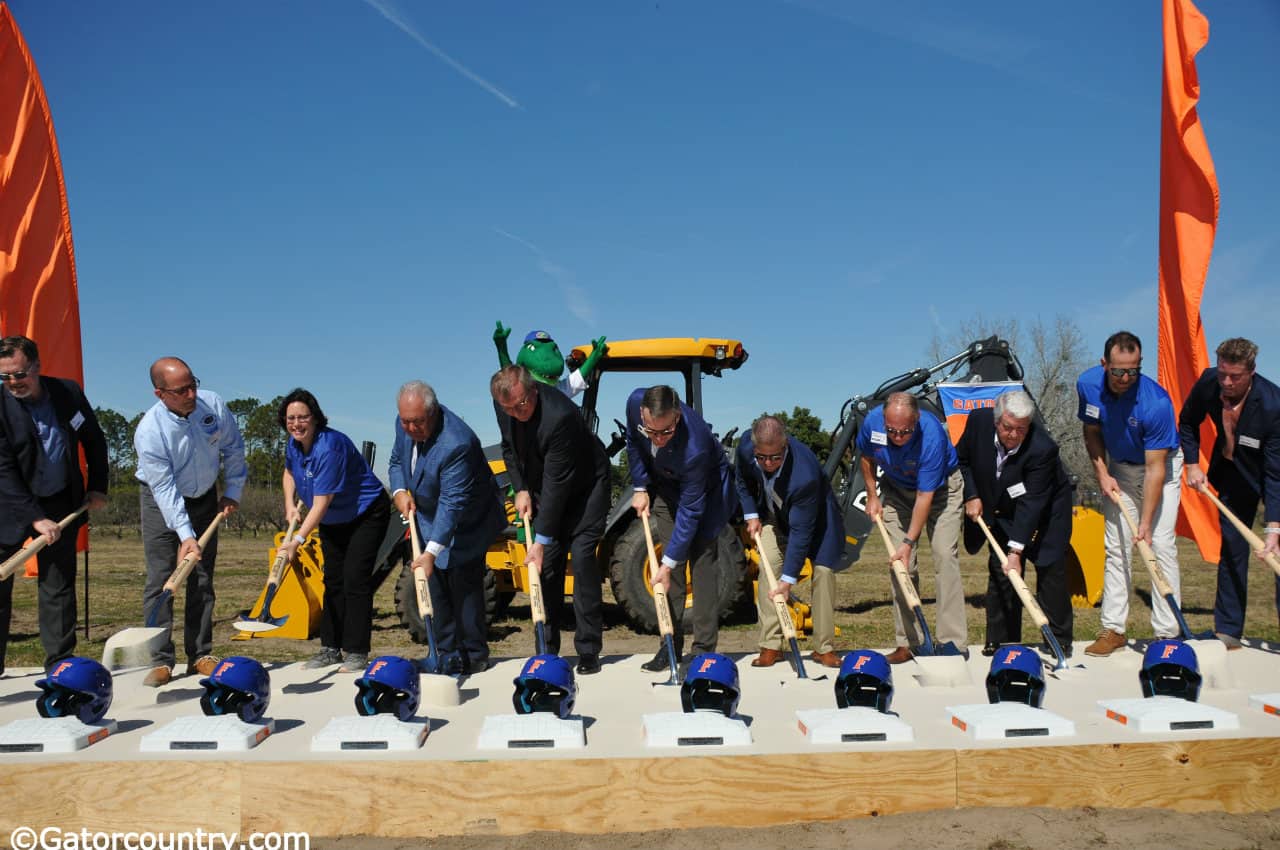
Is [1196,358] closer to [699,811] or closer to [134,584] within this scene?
[699,811]

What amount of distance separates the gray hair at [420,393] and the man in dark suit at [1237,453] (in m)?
4.27

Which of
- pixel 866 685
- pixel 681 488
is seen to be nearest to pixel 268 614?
pixel 681 488

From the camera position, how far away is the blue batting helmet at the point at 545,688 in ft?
12.2

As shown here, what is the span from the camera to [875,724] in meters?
3.44

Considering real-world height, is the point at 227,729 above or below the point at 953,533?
below

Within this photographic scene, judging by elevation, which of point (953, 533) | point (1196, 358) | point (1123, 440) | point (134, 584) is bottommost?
point (134, 584)

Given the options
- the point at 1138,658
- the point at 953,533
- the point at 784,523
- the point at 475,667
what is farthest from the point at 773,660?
the point at 1138,658

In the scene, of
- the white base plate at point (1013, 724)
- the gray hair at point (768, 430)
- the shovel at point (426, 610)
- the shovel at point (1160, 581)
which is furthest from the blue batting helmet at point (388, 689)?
the shovel at point (1160, 581)

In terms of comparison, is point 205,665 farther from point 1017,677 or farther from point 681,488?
point 1017,677

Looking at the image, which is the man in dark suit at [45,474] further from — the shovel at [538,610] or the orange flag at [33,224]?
the shovel at [538,610]

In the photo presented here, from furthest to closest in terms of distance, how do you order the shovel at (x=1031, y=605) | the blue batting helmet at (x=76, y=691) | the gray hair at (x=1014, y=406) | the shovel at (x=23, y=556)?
1. the gray hair at (x=1014, y=406)
2. the shovel at (x=1031, y=605)
3. the shovel at (x=23, y=556)
4. the blue batting helmet at (x=76, y=691)

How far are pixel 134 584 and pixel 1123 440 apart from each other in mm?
12055

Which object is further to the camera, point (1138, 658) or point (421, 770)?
point (1138, 658)

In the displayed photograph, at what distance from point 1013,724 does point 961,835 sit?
0.54 metres
